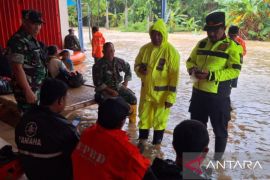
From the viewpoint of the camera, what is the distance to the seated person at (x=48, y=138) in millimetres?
1922

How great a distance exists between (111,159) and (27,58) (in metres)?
1.85

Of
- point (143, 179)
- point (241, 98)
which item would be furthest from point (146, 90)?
point (241, 98)

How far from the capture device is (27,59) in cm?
298

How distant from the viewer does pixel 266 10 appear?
18312 mm

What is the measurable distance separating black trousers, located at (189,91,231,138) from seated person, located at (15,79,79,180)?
5.16ft

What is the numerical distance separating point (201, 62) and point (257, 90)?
4781 millimetres

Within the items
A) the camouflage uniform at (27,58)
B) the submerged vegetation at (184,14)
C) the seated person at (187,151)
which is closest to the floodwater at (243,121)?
the camouflage uniform at (27,58)

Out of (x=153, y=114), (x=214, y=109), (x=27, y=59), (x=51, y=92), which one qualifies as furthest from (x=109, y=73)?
(x=51, y=92)

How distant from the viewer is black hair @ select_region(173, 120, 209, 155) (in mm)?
1516

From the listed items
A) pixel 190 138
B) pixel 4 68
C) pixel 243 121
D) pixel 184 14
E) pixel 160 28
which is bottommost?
pixel 243 121

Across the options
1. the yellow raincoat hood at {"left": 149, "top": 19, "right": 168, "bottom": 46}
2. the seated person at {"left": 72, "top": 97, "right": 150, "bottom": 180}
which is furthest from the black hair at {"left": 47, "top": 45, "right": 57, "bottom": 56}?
the seated person at {"left": 72, "top": 97, "right": 150, "bottom": 180}

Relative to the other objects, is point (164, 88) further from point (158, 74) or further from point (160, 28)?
point (160, 28)

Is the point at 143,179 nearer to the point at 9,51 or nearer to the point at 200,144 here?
the point at 200,144

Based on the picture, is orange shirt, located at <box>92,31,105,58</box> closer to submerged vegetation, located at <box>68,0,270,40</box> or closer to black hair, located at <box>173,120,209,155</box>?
black hair, located at <box>173,120,209,155</box>
